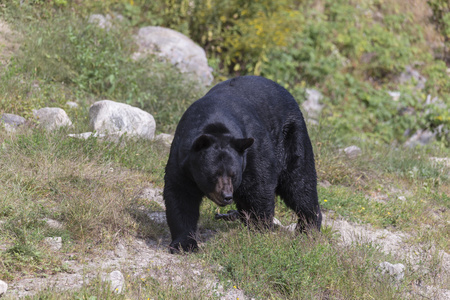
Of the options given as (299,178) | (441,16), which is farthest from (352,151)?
(441,16)

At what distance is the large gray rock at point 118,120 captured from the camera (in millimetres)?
7117

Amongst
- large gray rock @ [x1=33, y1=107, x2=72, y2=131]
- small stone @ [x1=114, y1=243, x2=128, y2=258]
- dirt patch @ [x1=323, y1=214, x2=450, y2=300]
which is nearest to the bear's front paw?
small stone @ [x1=114, y1=243, x2=128, y2=258]

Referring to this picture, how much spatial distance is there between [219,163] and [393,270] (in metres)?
1.85

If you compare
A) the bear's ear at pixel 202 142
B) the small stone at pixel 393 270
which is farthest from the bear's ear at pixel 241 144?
the small stone at pixel 393 270

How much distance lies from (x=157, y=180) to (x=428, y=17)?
11417mm

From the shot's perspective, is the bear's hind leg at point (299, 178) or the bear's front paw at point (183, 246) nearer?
the bear's front paw at point (183, 246)

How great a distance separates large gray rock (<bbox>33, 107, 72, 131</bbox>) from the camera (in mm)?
6857

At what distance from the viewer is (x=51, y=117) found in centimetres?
697

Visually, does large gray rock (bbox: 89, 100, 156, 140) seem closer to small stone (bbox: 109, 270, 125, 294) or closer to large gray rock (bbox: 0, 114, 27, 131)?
large gray rock (bbox: 0, 114, 27, 131)

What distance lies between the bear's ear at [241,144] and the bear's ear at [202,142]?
0.19 m

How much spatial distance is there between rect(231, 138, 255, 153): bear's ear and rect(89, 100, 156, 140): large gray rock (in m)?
2.90

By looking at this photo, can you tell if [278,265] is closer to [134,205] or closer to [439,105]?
[134,205]

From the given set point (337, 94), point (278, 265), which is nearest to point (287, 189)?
point (278, 265)

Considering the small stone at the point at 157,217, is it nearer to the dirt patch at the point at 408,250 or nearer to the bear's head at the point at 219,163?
the bear's head at the point at 219,163
